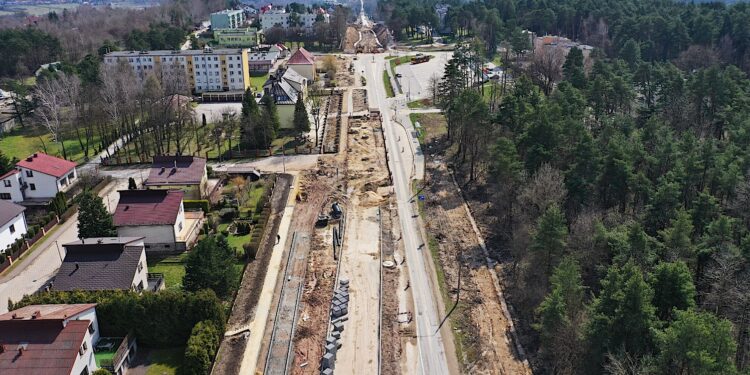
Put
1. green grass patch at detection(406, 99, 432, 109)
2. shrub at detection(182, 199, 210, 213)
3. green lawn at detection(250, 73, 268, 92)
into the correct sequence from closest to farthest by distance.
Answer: shrub at detection(182, 199, 210, 213), green grass patch at detection(406, 99, 432, 109), green lawn at detection(250, 73, 268, 92)

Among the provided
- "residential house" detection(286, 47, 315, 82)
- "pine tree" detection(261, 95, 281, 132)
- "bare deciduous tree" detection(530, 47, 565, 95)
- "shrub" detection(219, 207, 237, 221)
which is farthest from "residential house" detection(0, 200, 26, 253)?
"bare deciduous tree" detection(530, 47, 565, 95)

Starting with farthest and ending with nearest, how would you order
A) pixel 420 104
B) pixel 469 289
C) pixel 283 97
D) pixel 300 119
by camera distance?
pixel 420 104 < pixel 283 97 < pixel 300 119 < pixel 469 289

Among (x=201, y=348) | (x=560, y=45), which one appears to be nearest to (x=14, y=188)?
(x=201, y=348)

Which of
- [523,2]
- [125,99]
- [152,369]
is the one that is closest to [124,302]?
[152,369]

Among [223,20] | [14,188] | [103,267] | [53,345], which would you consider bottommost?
[53,345]

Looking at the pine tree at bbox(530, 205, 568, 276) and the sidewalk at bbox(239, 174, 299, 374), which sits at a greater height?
the pine tree at bbox(530, 205, 568, 276)

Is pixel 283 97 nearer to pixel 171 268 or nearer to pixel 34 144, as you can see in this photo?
pixel 34 144

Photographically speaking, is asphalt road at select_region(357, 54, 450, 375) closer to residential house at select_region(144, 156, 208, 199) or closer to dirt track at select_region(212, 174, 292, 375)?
dirt track at select_region(212, 174, 292, 375)

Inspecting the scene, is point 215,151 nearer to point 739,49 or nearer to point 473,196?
point 473,196
